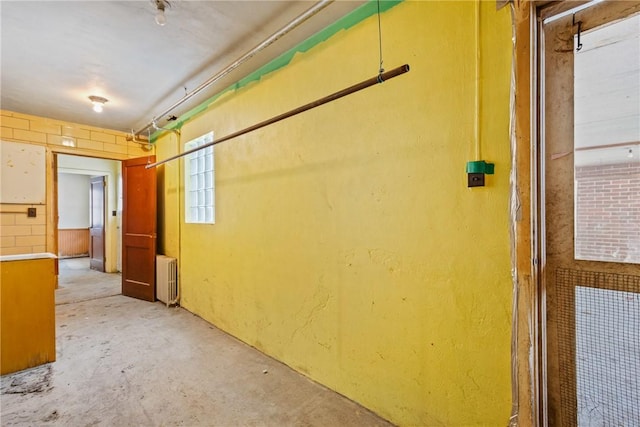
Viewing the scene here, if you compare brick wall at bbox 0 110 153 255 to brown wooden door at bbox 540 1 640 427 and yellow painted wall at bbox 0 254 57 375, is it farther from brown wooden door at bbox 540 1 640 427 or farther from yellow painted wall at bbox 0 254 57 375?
brown wooden door at bbox 540 1 640 427

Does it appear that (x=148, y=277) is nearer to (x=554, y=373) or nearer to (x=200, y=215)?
(x=200, y=215)

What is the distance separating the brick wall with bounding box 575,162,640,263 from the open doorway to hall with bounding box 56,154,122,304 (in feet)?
19.2

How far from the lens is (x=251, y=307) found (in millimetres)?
2844

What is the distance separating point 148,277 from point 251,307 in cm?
248

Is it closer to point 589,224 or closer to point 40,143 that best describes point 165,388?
point 589,224

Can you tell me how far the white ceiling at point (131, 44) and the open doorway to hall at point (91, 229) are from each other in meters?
3.19

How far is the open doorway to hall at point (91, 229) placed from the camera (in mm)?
5289

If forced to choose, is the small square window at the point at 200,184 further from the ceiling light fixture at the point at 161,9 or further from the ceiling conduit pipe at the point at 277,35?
the ceiling light fixture at the point at 161,9

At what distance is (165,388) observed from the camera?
216 cm

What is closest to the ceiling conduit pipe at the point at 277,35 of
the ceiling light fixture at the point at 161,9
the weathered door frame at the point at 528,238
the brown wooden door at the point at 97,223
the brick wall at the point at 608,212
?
the ceiling light fixture at the point at 161,9

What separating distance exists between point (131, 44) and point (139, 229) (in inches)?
121

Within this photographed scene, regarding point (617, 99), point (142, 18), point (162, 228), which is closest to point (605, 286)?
point (617, 99)

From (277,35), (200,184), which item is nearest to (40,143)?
(200,184)

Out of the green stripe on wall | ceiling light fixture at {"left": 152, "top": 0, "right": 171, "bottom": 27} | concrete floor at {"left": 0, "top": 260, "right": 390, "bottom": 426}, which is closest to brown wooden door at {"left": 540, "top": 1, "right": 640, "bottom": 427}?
the green stripe on wall
